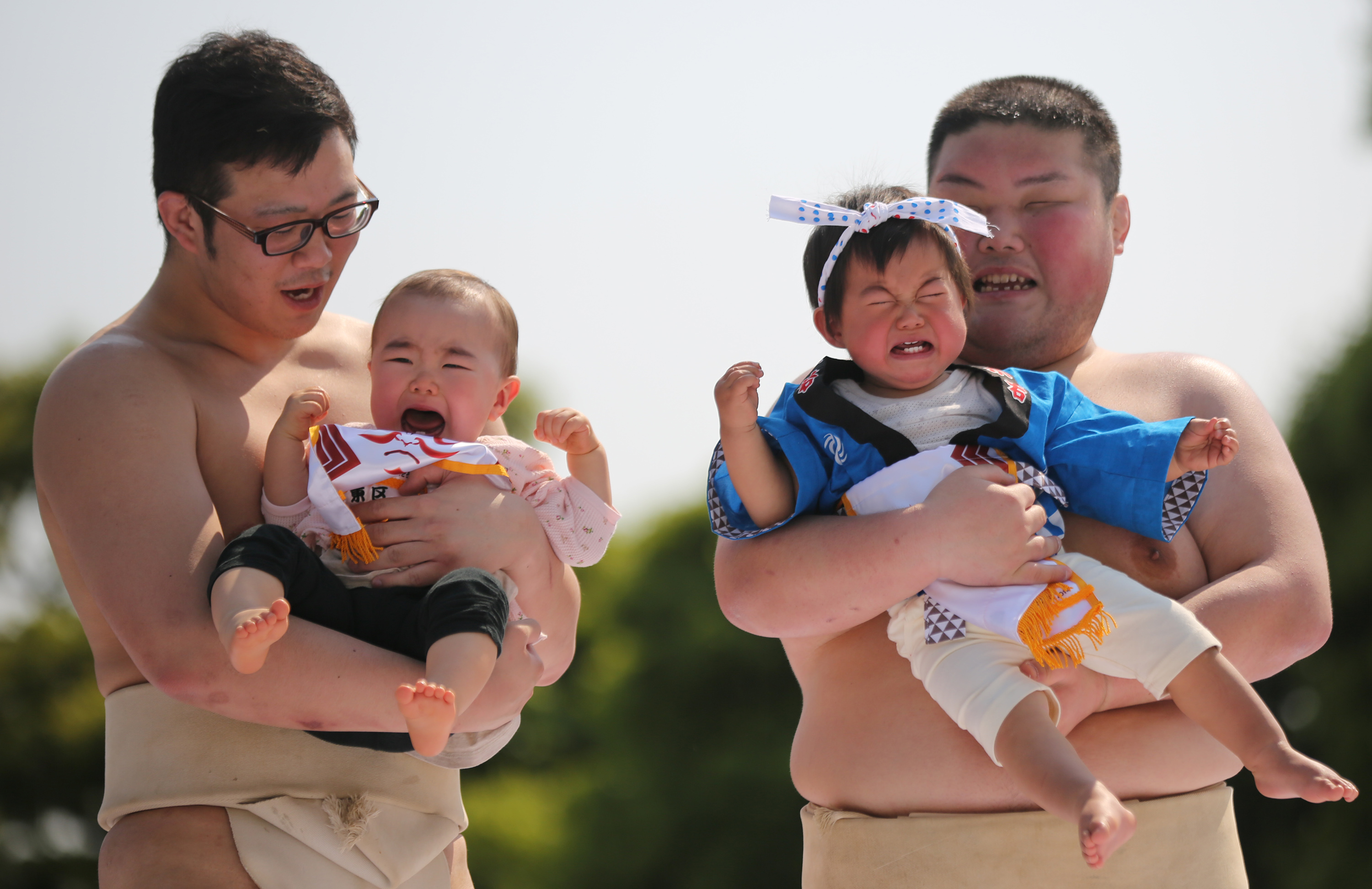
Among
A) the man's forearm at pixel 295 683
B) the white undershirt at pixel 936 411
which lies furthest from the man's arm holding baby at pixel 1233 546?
the man's forearm at pixel 295 683

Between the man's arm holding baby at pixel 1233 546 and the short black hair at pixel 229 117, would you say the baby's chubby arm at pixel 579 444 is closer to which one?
the short black hair at pixel 229 117

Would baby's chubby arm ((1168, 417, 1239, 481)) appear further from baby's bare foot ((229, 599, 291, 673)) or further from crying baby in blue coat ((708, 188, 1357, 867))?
baby's bare foot ((229, 599, 291, 673))

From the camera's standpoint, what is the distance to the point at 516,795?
1062 centimetres

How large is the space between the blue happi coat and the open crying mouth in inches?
26.2

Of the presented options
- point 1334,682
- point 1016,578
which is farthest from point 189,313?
point 1334,682

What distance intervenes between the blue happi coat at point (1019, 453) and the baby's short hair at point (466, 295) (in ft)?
1.91

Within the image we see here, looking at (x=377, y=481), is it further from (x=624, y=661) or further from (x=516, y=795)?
(x=516, y=795)

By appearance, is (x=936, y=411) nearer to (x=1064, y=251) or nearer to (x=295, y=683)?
(x=1064, y=251)

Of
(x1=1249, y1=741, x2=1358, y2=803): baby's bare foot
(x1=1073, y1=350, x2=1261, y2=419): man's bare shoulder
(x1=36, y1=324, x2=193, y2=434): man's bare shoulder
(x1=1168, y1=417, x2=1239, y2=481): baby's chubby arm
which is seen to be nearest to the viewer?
(x1=1249, y1=741, x2=1358, y2=803): baby's bare foot

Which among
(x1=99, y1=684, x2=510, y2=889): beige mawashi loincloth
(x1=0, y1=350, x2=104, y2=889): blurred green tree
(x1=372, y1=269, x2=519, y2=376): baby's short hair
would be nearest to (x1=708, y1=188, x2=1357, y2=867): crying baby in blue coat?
(x1=372, y1=269, x2=519, y2=376): baby's short hair

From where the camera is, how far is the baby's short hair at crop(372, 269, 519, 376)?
2.70 meters

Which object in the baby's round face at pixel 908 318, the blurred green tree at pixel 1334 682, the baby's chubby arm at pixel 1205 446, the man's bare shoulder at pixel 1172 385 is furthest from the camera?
the blurred green tree at pixel 1334 682

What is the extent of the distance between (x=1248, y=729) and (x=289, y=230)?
2317 millimetres

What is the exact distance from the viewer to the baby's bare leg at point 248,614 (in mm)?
2012
